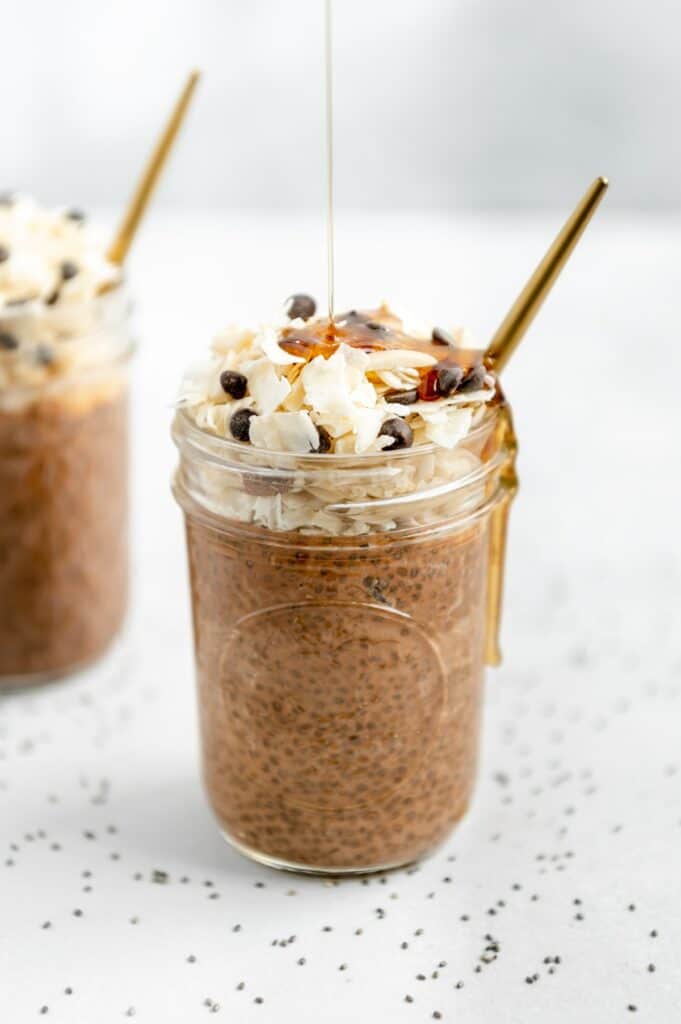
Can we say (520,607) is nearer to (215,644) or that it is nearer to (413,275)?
(215,644)

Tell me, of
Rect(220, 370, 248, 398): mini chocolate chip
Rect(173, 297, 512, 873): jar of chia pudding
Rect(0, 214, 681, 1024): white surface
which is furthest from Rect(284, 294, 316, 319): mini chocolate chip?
Rect(0, 214, 681, 1024): white surface

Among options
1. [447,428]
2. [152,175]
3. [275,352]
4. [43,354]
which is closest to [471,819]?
[447,428]

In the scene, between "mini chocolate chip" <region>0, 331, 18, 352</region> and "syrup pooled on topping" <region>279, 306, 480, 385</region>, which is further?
"mini chocolate chip" <region>0, 331, 18, 352</region>

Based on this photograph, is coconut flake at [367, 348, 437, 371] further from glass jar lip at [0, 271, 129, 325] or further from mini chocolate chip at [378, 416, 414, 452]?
glass jar lip at [0, 271, 129, 325]

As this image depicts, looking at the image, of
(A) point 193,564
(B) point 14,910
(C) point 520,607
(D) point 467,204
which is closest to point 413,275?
(D) point 467,204

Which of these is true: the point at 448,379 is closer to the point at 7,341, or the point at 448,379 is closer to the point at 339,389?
the point at 339,389

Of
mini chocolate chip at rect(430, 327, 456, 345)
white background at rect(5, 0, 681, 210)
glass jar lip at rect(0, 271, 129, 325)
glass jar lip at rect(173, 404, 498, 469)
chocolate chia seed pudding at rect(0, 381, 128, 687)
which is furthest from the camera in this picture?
white background at rect(5, 0, 681, 210)

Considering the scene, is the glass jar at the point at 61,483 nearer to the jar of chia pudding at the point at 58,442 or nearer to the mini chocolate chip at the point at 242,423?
the jar of chia pudding at the point at 58,442

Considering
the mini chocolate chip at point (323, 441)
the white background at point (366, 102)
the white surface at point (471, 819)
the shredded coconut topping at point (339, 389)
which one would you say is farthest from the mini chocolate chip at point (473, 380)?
the white background at point (366, 102)
